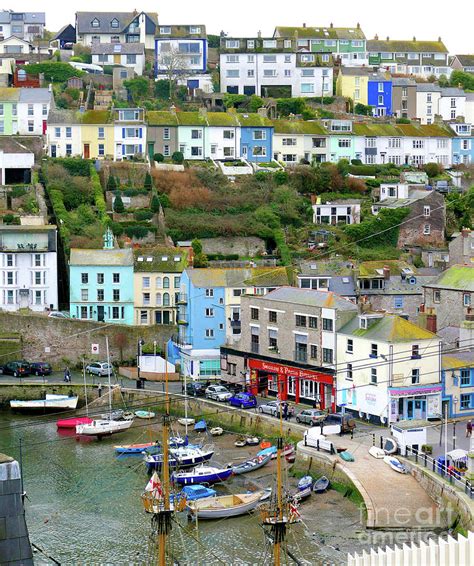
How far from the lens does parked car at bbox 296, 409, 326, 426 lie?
143 feet

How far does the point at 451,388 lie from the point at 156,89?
1552 inches

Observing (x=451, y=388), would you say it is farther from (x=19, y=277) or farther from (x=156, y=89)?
(x=156, y=89)

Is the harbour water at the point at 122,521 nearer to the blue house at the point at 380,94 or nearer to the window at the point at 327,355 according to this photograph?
the window at the point at 327,355

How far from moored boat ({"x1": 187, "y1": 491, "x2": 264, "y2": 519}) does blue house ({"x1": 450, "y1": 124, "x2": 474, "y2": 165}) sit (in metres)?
40.9

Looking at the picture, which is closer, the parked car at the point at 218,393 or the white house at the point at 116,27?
the parked car at the point at 218,393

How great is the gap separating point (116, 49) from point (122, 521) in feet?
171

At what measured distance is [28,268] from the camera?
56188 millimetres

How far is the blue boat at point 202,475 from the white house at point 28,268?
1812 cm

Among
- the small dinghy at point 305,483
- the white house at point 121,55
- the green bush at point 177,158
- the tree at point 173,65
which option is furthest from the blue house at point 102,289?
the white house at point 121,55

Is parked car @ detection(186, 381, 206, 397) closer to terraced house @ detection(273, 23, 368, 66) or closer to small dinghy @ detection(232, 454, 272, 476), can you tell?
small dinghy @ detection(232, 454, 272, 476)

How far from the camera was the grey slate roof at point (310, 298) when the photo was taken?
46.6 metres

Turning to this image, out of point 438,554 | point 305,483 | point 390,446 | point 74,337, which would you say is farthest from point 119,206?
point 438,554

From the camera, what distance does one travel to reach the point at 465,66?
296 feet

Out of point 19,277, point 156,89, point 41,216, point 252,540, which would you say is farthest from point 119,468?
point 156,89
